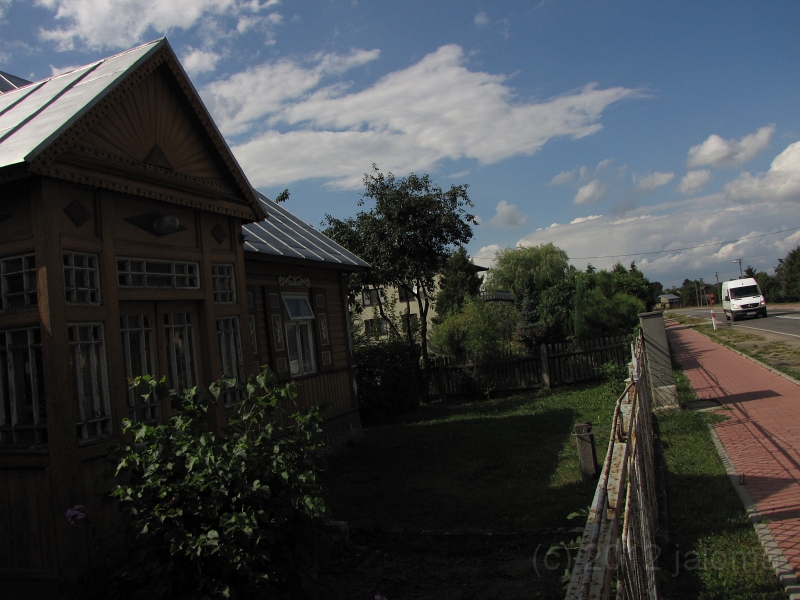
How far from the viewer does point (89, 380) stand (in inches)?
207

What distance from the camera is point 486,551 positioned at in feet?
18.6

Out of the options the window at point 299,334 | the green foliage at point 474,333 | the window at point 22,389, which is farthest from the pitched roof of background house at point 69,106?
the green foliage at point 474,333

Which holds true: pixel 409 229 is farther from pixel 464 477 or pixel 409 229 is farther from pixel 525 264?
pixel 525 264

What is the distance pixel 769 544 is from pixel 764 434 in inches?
170

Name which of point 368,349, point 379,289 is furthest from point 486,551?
point 379,289

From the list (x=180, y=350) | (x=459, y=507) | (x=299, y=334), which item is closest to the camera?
(x=180, y=350)

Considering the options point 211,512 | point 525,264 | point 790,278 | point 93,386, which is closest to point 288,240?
point 93,386

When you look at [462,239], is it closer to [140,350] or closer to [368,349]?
[368,349]

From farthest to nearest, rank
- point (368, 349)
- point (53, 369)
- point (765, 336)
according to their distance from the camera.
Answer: point (765, 336) → point (368, 349) → point (53, 369)

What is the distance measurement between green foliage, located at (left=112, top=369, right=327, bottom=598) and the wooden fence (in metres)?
14.3

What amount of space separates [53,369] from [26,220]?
1240mm

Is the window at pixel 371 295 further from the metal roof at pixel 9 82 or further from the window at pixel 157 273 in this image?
the window at pixel 157 273

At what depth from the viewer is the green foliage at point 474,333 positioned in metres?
18.5

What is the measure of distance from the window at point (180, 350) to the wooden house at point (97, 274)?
1 centimetres
